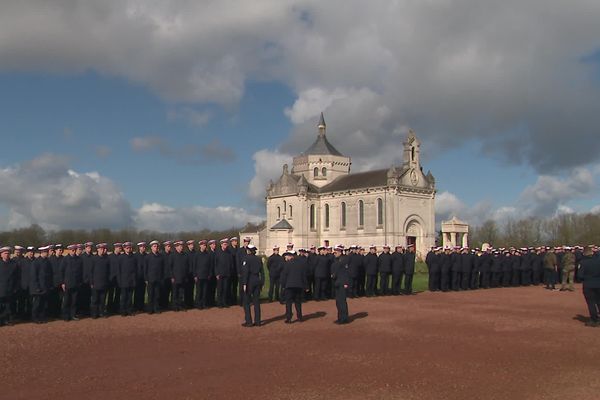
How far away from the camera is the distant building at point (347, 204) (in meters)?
57.0

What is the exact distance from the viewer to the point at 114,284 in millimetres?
17219

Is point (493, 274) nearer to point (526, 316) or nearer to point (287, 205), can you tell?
point (526, 316)

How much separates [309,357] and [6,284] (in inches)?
345

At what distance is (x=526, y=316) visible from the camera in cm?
1689

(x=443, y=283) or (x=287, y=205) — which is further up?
(x=287, y=205)

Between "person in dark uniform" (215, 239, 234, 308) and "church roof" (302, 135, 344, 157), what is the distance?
50.5m

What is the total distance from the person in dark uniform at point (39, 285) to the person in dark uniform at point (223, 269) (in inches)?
189

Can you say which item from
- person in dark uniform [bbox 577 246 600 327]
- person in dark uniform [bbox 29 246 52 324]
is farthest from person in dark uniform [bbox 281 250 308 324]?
person in dark uniform [bbox 577 246 600 327]

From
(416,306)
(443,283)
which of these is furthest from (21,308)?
(443,283)

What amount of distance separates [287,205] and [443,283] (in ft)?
128

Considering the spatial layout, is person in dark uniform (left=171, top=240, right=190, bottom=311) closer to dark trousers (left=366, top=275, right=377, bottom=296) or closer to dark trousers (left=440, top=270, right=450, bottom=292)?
dark trousers (left=366, top=275, right=377, bottom=296)

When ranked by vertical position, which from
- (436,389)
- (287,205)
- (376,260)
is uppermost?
(287,205)

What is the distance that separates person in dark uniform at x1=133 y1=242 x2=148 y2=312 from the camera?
1756 cm

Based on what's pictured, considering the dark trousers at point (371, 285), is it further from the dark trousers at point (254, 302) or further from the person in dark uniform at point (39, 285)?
the person in dark uniform at point (39, 285)
